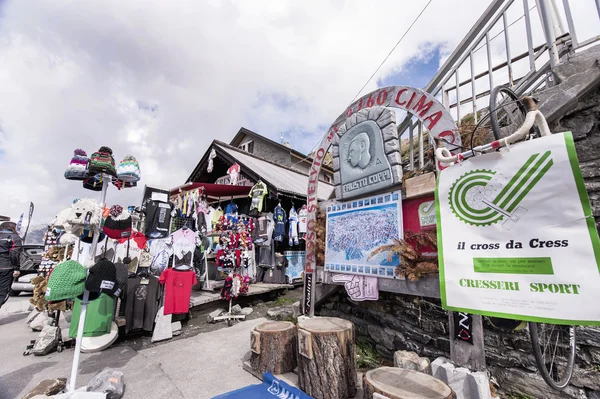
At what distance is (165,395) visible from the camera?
10.7 ft

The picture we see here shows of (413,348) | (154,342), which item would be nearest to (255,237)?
(154,342)

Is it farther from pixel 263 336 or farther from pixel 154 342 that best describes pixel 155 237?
pixel 263 336

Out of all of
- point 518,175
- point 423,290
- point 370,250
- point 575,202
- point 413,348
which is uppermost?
point 518,175

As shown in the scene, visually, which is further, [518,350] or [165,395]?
[165,395]

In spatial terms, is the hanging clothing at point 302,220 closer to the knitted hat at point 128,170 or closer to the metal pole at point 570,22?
the knitted hat at point 128,170

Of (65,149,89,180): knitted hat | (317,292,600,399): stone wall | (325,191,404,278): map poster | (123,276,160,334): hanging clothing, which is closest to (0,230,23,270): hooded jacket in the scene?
(123,276,160,334): hanging clothing

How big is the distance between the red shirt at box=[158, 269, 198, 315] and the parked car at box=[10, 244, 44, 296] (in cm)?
872

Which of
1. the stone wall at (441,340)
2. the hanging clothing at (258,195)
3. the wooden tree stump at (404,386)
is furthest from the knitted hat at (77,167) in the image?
the stone wall at (441,340)

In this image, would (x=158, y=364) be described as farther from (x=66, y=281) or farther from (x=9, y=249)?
(x=9, y=249)

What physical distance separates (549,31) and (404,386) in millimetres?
3997

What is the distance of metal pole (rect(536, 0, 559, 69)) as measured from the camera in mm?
2680

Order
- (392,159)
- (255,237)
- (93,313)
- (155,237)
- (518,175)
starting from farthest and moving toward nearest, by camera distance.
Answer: (255,237) < (155,237) < (93,313) < (392,159) < (518,175)

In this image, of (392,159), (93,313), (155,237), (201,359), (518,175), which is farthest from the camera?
(155,237)

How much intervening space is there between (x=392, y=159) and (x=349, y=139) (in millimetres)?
1061
